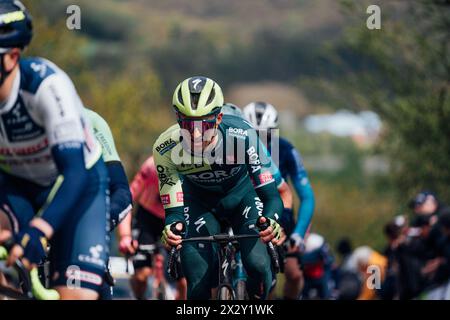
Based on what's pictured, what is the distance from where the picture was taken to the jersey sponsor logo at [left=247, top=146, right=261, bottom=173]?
10.4 metres

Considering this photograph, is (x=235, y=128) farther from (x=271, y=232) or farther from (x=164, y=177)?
(x=271, y=232)

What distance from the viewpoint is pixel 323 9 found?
168 metres

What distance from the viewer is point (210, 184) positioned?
1073 centimetres

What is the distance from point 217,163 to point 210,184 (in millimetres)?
359

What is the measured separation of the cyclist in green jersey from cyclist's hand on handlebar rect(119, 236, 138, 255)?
25 cm

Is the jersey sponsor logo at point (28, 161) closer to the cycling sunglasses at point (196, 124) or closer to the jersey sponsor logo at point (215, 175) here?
the cycling sunglasses at point (196, 124)

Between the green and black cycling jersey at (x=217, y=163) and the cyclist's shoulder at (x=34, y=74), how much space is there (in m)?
2.80

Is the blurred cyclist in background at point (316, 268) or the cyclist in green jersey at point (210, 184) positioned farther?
the blurred cyclist in background at point (316, 268)

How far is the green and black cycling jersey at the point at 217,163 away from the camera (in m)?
10.3

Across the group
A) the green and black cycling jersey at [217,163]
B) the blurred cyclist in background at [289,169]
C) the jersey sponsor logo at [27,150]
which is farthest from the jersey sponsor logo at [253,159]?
the jersey sponsor logo at [27,150]

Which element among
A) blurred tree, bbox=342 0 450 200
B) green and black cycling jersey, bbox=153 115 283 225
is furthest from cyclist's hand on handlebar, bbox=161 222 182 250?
blurred tree, bbox=342 0 450 200

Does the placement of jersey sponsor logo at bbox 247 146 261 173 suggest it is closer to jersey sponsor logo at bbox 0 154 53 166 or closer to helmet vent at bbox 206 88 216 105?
helmet vent at bbox 206 88 216 105
